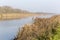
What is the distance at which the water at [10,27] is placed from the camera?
5.20m

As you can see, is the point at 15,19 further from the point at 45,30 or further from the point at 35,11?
the point at 45,30

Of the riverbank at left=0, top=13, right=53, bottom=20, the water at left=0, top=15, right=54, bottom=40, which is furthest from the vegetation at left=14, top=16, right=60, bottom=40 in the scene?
the riverbank at left=0, top=13, right=53, bottom=20

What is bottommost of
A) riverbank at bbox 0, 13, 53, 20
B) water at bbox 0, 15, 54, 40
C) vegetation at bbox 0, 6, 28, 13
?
water at bbox 0, 15, 54, 40

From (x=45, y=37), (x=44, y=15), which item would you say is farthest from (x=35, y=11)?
(x=45, y=37)

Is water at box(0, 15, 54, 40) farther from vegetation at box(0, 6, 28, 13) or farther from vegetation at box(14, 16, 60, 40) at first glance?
vegetation at box(14, 16, 60, 40)

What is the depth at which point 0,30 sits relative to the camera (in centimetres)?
561

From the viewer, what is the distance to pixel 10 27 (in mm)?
5469

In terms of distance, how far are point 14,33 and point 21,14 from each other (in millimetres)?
996

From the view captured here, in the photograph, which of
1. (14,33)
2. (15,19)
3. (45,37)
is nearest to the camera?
(45,37)

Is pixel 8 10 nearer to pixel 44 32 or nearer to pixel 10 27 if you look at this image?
pixel 10 27

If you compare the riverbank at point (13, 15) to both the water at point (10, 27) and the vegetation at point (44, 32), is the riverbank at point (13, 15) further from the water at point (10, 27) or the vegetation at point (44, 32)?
the vegetation at point (44, 32)

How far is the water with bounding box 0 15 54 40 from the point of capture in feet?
17.0

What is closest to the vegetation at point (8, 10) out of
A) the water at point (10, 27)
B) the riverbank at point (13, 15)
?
the riverbank at point (13, 15)

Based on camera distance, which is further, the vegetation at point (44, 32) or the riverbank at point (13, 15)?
the riverbank at point (13, 15)
